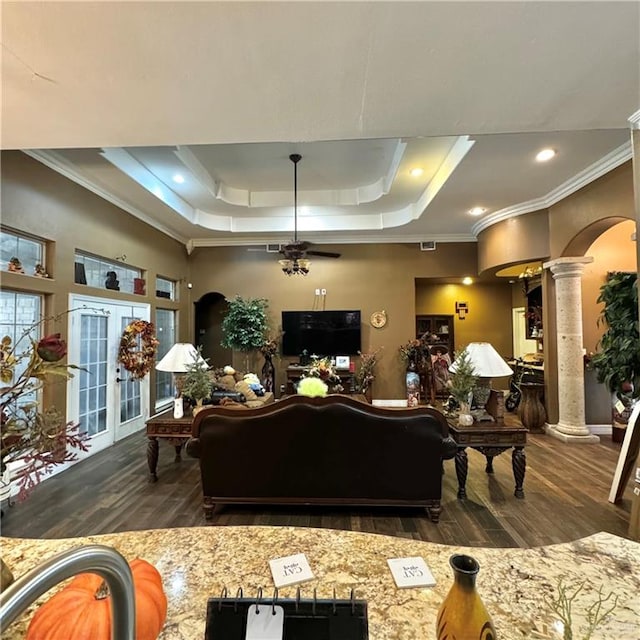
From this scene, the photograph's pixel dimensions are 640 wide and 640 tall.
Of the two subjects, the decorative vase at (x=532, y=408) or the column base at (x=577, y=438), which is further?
the decorative vase at (x=532, y=408)

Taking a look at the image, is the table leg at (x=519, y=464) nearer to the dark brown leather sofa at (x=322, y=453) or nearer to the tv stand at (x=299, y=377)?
the dark brown leather sofa at (x=322, y=453)

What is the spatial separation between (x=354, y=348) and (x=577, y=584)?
624 cm

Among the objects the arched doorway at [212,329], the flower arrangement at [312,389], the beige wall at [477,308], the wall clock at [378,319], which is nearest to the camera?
the flower arrangement at [312,389]

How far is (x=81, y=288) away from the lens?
442 centimetres

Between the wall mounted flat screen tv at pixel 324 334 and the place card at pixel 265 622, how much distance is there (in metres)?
6.55

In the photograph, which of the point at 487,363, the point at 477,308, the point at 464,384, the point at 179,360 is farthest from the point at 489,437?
the point at 477,308

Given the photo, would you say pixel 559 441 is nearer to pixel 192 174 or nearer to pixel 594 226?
pixel 594 226

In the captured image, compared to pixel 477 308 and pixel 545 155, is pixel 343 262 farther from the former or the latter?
pixel 545 155

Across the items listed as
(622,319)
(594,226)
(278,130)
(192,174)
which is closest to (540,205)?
(594,226)

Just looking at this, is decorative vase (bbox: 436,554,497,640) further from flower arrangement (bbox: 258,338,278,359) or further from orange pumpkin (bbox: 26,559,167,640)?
flower arrangement (bbox: 258,338,278,359)

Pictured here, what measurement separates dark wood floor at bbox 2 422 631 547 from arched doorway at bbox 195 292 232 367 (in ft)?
14.7

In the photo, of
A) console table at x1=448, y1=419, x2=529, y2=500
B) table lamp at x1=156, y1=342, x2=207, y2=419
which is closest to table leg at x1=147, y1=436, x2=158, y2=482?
table lamp at x1=156, y1=342, x2=207, y2=419

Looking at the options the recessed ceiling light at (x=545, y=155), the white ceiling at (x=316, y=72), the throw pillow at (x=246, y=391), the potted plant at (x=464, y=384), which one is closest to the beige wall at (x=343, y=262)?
the recessed ceiling light at (x=545, y=155)

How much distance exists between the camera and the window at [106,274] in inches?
179
